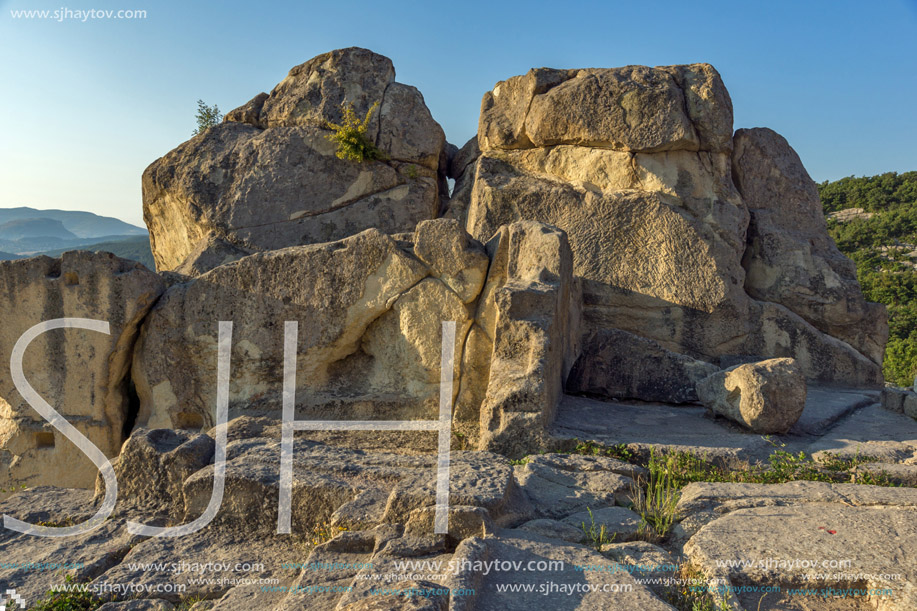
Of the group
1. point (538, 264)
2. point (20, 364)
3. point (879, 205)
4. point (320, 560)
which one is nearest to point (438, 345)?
point (538, 264)

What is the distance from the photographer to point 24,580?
3598 millimetres

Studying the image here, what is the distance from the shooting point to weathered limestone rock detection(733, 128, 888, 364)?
866cm

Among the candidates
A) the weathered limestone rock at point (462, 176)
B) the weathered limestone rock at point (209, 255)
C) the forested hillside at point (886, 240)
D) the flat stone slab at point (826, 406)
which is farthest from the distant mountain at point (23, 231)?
the flat stone slab at point (826, 406)

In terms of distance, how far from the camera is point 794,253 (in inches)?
345

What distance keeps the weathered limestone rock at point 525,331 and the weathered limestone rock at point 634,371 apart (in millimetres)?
257

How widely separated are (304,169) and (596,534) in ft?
23.2

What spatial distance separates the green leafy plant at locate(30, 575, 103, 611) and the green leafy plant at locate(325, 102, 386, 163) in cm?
685

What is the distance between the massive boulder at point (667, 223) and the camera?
26.7 feet

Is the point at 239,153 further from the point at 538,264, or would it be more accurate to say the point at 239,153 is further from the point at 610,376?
the point at 610,376

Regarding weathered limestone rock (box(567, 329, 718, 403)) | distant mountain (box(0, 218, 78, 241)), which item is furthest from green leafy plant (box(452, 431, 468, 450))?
distant mountain (box(0, 218, 78, 241))

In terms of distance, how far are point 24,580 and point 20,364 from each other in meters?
4.38

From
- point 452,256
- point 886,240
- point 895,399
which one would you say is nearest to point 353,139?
point 452,256

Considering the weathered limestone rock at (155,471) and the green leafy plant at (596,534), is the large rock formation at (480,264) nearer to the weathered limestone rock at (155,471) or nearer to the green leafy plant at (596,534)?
the green leafy plant at (596,534)

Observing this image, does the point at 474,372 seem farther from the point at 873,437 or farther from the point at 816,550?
the point at 816,550
